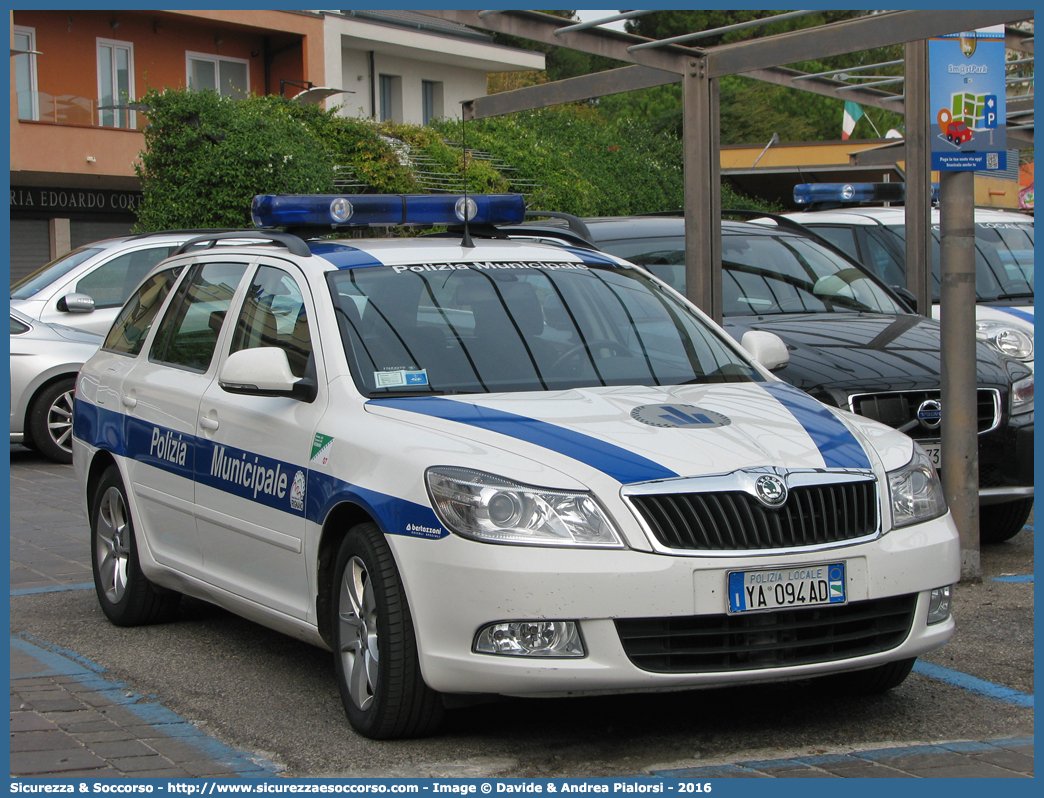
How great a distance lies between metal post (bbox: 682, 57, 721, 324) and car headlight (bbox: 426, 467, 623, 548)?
473 cm

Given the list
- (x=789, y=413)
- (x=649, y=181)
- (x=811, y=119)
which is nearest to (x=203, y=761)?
(x=789, y=413)

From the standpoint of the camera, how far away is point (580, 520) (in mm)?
4117

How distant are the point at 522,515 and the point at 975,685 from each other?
2056 mm

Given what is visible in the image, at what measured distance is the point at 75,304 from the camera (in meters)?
12.2

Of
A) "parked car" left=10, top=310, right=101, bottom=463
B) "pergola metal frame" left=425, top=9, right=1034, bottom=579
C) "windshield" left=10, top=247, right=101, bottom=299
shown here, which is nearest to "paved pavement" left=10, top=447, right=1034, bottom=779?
"pergola metal frame" left=425, top=9, right=1034, bottom=579

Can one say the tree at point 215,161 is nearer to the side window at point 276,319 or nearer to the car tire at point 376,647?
the side window at point 276,319

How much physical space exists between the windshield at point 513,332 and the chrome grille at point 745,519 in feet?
3.44

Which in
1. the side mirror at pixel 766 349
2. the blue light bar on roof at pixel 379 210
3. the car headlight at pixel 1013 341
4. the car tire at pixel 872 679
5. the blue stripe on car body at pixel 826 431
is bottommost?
the car tire at pixel 872 679

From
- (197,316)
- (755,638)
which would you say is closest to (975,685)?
(755,638)

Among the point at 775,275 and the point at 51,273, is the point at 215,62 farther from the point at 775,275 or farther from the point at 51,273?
the point at 775,275

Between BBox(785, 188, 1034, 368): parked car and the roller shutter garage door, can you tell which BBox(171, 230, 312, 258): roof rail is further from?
the roller shutter garage door

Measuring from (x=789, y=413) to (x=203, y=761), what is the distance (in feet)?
7.46

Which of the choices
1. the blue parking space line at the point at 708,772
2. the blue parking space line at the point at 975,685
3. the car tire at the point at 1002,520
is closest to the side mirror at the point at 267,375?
the blue parking space line at the point at 708,772

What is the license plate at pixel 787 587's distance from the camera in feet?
13.6
